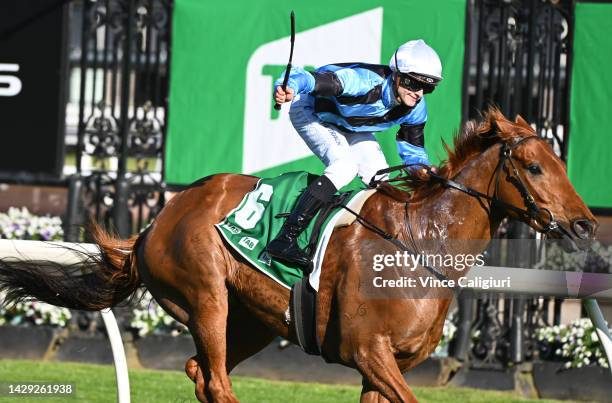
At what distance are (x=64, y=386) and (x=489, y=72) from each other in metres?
3.45

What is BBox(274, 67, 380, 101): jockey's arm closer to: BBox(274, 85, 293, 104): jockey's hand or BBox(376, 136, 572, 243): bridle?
BBox(274, 85, 293, 104): jockey's hand

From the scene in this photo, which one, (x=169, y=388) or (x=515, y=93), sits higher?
(x=515, y=93)

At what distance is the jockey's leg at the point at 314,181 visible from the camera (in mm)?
4707

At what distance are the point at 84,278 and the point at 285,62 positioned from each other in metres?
2.51

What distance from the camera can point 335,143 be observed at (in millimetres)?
4980

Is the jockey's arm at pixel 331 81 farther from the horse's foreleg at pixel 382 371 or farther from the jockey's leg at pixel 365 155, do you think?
the horse's foreleg at pixel 382 371

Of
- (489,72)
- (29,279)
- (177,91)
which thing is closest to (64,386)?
(29,279)

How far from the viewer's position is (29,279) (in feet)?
17.3

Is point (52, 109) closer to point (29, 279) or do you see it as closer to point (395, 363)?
point (29, 279)

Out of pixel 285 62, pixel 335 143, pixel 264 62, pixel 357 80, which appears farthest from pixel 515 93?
pixel 357 80

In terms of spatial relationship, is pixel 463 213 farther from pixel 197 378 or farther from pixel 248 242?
pixel 197 378

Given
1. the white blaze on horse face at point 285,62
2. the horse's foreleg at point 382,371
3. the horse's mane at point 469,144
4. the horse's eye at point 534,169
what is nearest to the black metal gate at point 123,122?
the white blaze on horse face at point 285,62

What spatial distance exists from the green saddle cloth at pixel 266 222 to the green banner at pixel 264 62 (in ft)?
7.58

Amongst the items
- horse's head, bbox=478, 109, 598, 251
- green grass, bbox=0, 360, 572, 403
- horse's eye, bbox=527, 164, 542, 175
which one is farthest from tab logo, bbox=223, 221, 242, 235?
green grass, bbox=0, 360, 572, 403
